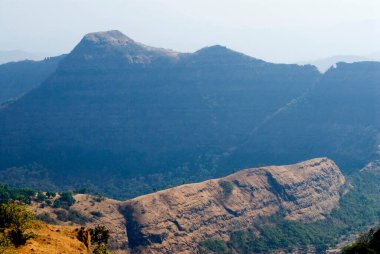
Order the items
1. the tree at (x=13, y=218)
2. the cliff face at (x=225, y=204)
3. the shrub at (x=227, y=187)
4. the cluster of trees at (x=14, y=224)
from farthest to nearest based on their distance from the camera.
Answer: the shrub at (x=227, y=187), the cliff face at (x=225, y=204), the tree at (x=13, y=218), the cluster of trees at (x=14, y=224)

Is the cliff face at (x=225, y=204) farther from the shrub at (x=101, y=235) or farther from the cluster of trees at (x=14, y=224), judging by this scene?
the cluster of trees at (x=14, y=224)

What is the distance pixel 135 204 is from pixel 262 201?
38.2 metres

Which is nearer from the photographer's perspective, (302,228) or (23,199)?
(23,199)

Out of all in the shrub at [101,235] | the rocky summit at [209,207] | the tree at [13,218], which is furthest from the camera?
the rocky summit at [209,207]

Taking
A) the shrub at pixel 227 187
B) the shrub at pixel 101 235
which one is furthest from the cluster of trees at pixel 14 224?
the shrub at pixel 227 187

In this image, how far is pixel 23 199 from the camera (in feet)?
320

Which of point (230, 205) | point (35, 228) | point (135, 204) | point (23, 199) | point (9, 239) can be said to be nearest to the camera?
point (9, 239)

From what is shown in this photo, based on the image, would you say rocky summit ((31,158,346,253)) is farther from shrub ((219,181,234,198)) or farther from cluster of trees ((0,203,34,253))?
cluster of trees ((0,203,34,253))

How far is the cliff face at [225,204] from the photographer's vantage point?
104125mm

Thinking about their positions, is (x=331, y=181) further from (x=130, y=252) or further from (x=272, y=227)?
(x=130, y=252)

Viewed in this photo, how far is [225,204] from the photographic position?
397ft

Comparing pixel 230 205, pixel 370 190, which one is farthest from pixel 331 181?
pixel 230 205

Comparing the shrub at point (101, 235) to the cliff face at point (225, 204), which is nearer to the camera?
the shrub at point (101, 235)

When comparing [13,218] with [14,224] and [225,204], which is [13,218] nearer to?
[14,224]
